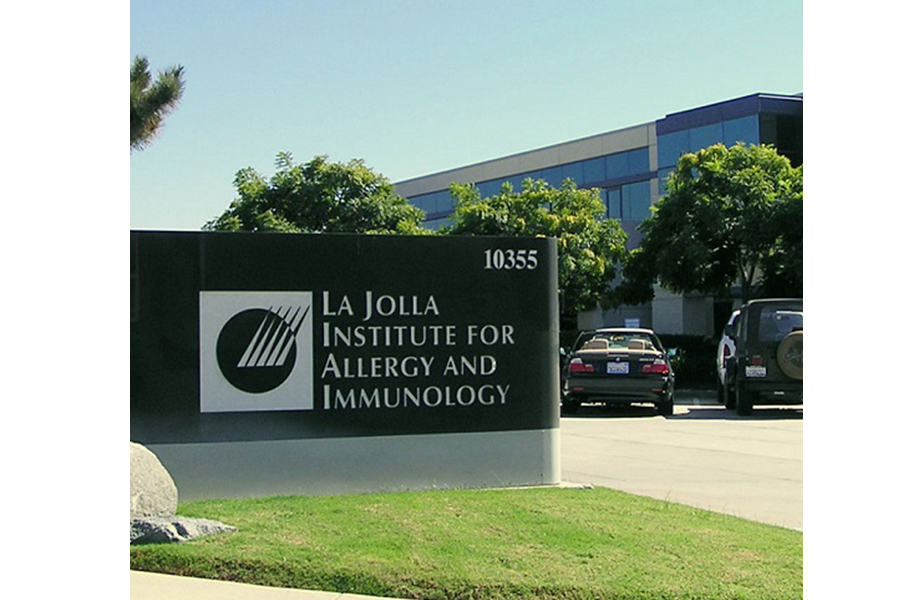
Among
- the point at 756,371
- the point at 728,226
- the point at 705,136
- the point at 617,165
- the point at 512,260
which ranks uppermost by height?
the point at 617,165

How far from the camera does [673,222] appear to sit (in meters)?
29.7

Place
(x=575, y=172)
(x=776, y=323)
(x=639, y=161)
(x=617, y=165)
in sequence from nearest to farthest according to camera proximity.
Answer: (x=776, y=323) < (x=639, y=161) < (x=617, y=165) < (x=575, y=172)

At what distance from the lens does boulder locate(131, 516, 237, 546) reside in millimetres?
6820

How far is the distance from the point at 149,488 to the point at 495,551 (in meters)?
2.50

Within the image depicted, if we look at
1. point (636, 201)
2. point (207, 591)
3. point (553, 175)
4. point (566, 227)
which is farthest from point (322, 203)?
point (207, 591)

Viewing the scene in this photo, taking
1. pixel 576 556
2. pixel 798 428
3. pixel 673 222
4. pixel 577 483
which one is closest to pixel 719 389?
pixel 798 428

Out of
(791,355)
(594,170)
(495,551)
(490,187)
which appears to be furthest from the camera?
(490,187)

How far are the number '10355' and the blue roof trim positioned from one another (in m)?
34.1

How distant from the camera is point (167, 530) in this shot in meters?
6.87

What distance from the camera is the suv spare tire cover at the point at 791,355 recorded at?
16.7m

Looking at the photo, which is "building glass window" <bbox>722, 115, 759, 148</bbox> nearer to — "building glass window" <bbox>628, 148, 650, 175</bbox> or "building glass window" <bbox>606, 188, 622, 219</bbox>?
"building glass window" <bbox>628, 148, 650, 175</bbox>

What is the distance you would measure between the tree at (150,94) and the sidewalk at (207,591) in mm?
17800

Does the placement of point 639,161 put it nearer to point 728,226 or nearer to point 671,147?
point 671,147
